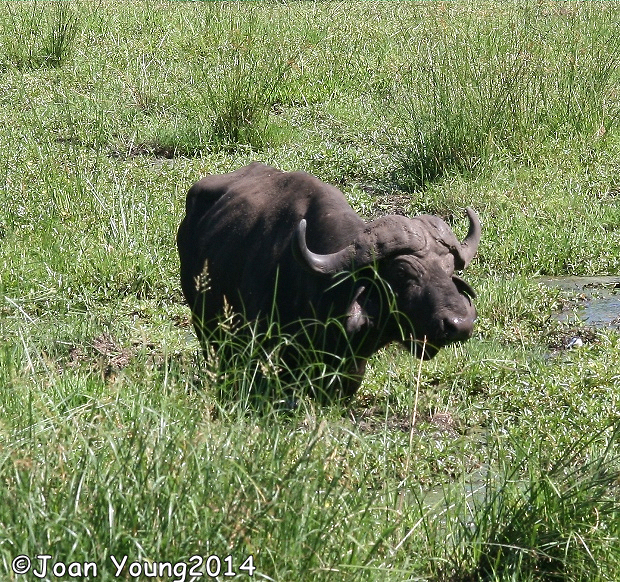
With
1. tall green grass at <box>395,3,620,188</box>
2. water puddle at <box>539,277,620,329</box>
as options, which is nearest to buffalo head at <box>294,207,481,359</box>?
water puddle at <box>539,277,620,329</box>

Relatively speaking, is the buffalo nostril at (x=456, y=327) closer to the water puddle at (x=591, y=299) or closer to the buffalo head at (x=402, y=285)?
the buffalo head at (x=402, y=285)

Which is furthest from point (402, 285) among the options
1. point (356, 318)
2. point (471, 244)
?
point (471, 244)

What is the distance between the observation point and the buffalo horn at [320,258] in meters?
5.64

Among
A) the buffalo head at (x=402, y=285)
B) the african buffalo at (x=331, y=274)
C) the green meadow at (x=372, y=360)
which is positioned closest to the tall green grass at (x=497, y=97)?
the green meadow at (x=372, y=360)

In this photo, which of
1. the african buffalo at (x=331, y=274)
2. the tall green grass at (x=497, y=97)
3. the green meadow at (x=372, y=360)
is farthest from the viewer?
the tall green grass at (x=497, y=97)

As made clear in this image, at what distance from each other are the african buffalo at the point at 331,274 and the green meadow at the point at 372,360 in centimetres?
39

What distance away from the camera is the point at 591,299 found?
8.20m

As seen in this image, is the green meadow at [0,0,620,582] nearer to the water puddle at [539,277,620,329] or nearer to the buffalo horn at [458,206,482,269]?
the water puddle at [539,277,620,329]

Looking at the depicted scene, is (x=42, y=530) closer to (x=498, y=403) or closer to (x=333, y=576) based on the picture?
(x=333, y=576)

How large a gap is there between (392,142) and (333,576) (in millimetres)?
7681

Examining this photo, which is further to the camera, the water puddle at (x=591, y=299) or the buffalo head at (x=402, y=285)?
the water puddle at (x=591, y=299)

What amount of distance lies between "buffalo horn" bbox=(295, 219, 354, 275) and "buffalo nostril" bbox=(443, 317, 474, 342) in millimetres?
602

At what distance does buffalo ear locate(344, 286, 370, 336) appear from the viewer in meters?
5.63

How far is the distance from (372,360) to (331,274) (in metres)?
1.30
